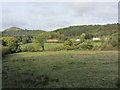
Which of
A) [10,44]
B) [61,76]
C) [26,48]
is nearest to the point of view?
[61,76]

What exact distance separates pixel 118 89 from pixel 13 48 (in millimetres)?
34772

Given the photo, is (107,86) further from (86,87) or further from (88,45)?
(88,45)

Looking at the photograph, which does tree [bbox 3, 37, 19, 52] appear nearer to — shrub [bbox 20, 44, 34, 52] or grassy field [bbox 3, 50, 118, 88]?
shrub [bbox 20, 44, 34, 52]

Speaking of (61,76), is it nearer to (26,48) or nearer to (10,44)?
(10,44)

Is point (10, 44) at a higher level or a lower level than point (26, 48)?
higher

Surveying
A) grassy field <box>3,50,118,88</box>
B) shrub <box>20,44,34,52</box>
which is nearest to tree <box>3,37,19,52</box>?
shrub <box>20,44,34,52</box>

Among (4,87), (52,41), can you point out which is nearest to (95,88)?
(4,87)

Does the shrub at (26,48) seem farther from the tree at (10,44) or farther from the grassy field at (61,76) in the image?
the grassy field at (61,76)

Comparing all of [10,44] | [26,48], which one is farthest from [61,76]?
[26,48]

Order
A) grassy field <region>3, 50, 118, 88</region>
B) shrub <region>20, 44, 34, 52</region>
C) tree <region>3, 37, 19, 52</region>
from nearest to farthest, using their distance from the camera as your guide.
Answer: grassy field <region>3, 50, 118, 88</region> < tree <region>3, 37, 19, 52</region> < shrub <region>20, 44, 34, 52</region>

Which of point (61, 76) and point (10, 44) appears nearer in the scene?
point (61, 76)

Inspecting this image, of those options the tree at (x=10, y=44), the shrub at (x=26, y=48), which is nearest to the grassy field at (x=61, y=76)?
the tree at (x=10, y=44)

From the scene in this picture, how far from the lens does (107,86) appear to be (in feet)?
14.9

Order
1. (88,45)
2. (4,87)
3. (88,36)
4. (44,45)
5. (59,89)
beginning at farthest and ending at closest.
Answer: (88,36) < (44,45) < (88,45) < (4,87) < (59,89)
